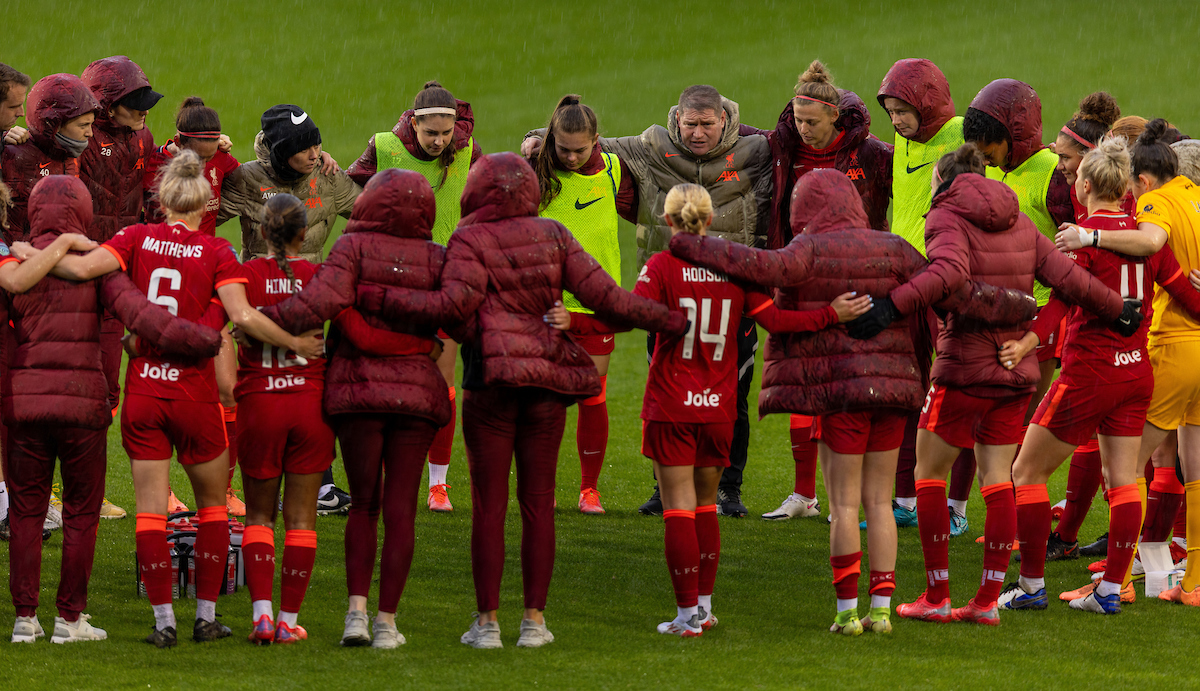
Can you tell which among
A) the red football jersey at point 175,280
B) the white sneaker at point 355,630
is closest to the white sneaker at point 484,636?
the white sneaker at point 355,630

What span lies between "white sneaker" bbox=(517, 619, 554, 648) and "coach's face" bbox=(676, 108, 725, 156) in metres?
3.15

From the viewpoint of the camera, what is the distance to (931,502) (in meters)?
5.58

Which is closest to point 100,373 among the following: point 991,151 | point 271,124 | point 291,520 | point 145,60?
point 291,520

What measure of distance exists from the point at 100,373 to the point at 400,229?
1.31 m

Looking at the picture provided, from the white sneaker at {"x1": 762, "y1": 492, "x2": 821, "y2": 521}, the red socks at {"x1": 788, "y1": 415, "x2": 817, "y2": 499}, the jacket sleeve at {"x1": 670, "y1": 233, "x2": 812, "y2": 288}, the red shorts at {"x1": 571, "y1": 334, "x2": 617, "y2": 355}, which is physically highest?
the jacket sleeve at {"x1": 670, "y1": 233, "x2": 812, "y2": 288}

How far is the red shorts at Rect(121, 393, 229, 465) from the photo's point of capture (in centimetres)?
498

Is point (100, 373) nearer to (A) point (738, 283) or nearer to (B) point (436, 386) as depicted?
(B) point (436, 386)

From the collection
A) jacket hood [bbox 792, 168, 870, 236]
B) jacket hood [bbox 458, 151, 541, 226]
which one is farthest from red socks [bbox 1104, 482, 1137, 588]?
jacket hood [bbox 458, 151, 541, 226]

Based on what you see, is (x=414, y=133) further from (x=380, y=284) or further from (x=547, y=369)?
(x=547, y=369)

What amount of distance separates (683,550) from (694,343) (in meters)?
0.82

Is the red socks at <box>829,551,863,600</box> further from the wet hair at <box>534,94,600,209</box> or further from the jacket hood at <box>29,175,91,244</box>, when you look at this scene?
the jacket hood at <box>29,175,91,244</box>

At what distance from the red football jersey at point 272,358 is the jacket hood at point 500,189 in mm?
683

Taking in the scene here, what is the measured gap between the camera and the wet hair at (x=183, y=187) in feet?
16.6

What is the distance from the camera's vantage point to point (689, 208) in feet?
17.4
